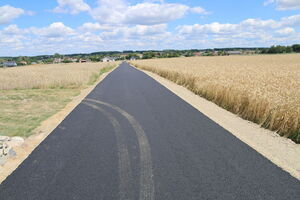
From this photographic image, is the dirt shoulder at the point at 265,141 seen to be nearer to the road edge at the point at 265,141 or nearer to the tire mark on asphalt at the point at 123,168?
the road edge at the point at 265,141

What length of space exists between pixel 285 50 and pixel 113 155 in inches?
5345

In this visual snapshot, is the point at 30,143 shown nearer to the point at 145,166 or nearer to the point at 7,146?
the point at 7,146

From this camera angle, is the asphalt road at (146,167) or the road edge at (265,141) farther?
the road edge at (265,141)

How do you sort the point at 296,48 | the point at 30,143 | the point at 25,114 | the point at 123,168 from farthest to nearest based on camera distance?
the point at 296,48
the point at 25,114
the point at 30,143
the point at 123,168

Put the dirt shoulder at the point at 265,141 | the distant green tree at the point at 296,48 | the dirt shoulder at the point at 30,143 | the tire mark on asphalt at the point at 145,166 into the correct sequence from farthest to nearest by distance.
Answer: the distant green tree at the point at 296,48
the dirt shoulder at the point at 265,141
the dirt shoulder at the point at 30,143
the tire mark on asphalt at the point at 145,166

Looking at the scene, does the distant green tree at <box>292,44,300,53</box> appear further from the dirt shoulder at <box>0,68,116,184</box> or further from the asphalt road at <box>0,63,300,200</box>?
the dirt shoulder at <box>0,68,116,184</box>

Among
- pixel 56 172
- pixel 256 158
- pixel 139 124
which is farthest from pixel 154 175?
pixel 139 124

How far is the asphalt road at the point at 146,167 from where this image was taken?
365cm

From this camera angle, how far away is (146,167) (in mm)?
4480

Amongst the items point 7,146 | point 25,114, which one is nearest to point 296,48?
point 25,114

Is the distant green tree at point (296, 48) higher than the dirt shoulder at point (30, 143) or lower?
higher

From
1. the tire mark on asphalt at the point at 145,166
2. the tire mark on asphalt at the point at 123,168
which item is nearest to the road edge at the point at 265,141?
the tire mark on asphalt at the point at 145,166

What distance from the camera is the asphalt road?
144 inches

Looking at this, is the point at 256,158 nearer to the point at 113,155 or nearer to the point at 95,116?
the point at 113,155
